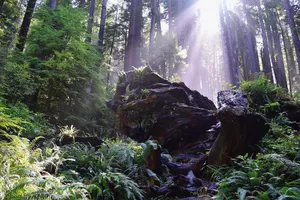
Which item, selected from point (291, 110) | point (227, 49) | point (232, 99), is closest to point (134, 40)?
point (227, 49)

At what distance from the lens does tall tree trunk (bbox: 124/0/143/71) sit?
14.0 m

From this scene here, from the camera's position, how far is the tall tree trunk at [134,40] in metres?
14.0

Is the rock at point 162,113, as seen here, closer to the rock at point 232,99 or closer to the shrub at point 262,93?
the rock at point 232,99

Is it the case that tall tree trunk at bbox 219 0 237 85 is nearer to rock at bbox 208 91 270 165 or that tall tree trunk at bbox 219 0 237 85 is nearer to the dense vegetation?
the dense vegetation

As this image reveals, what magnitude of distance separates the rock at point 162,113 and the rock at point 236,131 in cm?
161

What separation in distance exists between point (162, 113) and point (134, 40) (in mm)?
9513

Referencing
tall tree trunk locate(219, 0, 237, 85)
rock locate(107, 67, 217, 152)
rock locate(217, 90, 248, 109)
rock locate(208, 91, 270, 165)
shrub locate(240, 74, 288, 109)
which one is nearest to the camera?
rock locate(208, 91, 270, 165)

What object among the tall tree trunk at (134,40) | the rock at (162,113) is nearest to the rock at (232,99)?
the rock at (162,113)

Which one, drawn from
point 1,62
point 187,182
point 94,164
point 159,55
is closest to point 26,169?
point 94,164

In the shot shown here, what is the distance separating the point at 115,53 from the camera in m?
23.9

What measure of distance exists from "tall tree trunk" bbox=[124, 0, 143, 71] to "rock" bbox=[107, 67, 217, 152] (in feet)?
22.5

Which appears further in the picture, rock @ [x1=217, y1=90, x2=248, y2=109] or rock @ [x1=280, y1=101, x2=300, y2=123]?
rock @ [x1=280, y1=101, x2=300, y2=123]

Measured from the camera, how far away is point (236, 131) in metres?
4.04

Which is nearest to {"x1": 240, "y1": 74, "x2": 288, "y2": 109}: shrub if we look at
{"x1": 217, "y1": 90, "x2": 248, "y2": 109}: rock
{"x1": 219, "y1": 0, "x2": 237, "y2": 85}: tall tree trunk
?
{"x1": 217, "y1": 90, "x2": 248, "y2": 109}: rock
